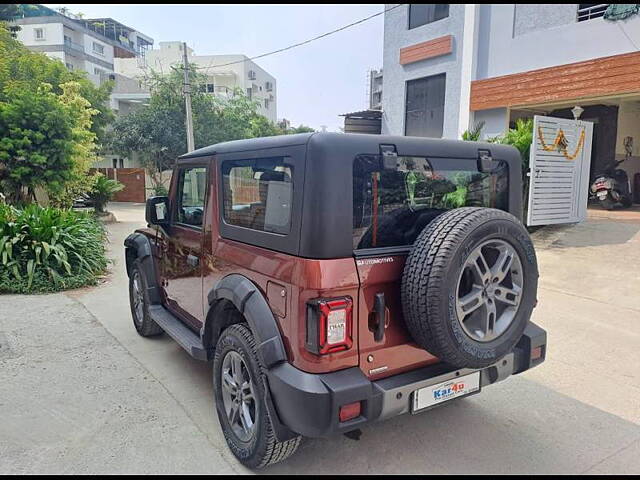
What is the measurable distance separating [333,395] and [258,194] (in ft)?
3.97

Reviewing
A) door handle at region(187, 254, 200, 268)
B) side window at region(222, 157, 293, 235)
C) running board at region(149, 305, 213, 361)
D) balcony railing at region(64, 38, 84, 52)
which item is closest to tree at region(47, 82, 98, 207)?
running board at region(149, 305, 213, 361)

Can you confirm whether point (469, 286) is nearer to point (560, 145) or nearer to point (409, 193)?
point (409, 193)

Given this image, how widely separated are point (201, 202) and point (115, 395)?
1.58 metres

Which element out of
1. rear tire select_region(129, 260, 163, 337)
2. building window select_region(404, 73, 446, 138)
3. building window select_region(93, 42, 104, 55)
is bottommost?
rear tire select_region(129, 260, 163, 337)

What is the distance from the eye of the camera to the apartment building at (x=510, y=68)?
9625 millimetres

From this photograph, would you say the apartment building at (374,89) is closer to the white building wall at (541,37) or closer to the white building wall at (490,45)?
the white building wall at (490,45)

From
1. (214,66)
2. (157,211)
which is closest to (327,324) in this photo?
(157,211)

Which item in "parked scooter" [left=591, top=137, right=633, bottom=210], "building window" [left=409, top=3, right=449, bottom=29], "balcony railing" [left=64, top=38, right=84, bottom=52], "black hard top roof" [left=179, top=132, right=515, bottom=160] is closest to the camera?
"black hard top roof" [left=179, top=132, right=515, bottom=160]

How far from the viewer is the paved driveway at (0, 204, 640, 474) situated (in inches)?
101

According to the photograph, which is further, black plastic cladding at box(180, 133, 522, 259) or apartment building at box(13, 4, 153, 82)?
apartment building at box(13, 4, 153, 82)

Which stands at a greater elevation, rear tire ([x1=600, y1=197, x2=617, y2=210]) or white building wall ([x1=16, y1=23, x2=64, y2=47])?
white building wall ([x1=16, y1=23, x2=64, y2=47])

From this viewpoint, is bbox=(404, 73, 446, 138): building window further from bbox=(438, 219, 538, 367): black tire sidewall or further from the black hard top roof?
bbox=(438, 219, 538, 367): black tire sidewall

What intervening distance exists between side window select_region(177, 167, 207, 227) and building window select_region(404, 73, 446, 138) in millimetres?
11163

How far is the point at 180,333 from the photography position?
3451 millimetres
